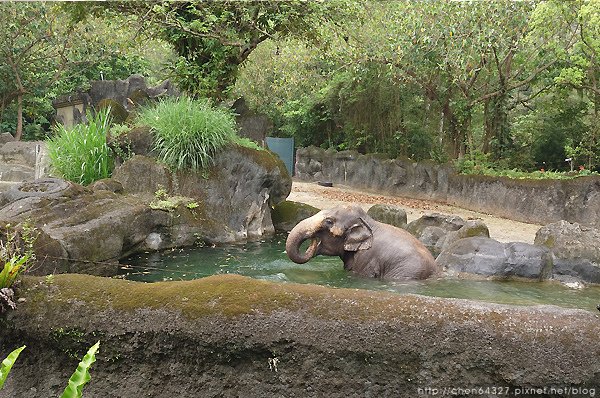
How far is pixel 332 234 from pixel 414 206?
963cm

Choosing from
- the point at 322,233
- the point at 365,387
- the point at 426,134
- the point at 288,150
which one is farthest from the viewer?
the point at 288,150

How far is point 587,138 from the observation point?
15156 mm

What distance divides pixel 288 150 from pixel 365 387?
2203cm

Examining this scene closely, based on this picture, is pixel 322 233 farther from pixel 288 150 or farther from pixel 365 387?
pixel 288 150

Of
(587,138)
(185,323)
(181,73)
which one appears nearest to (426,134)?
(587,138)

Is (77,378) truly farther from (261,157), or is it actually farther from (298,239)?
(261,157)

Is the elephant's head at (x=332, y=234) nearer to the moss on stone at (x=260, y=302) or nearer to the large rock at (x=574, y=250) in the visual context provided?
the large rock at (x=574, y=250)

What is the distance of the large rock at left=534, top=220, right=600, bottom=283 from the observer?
19.3ft

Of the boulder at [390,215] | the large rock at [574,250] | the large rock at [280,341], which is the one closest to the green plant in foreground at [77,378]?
the large rock at [280,341]

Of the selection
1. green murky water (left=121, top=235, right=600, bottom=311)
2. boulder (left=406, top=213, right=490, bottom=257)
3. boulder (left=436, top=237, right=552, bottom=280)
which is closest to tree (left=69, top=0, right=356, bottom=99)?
green murky water (left=121, top=235, right=600, bottom=311)

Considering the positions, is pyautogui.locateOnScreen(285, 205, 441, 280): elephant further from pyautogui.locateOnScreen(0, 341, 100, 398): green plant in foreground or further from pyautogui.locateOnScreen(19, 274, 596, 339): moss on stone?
pyautogui.locateOnScreen(0, 341, 100, 398): green plant in foreground

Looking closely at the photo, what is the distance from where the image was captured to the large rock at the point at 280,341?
2580mm

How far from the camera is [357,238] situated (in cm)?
571

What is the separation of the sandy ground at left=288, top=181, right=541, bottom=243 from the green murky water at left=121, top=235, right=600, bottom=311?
4.35 meters
